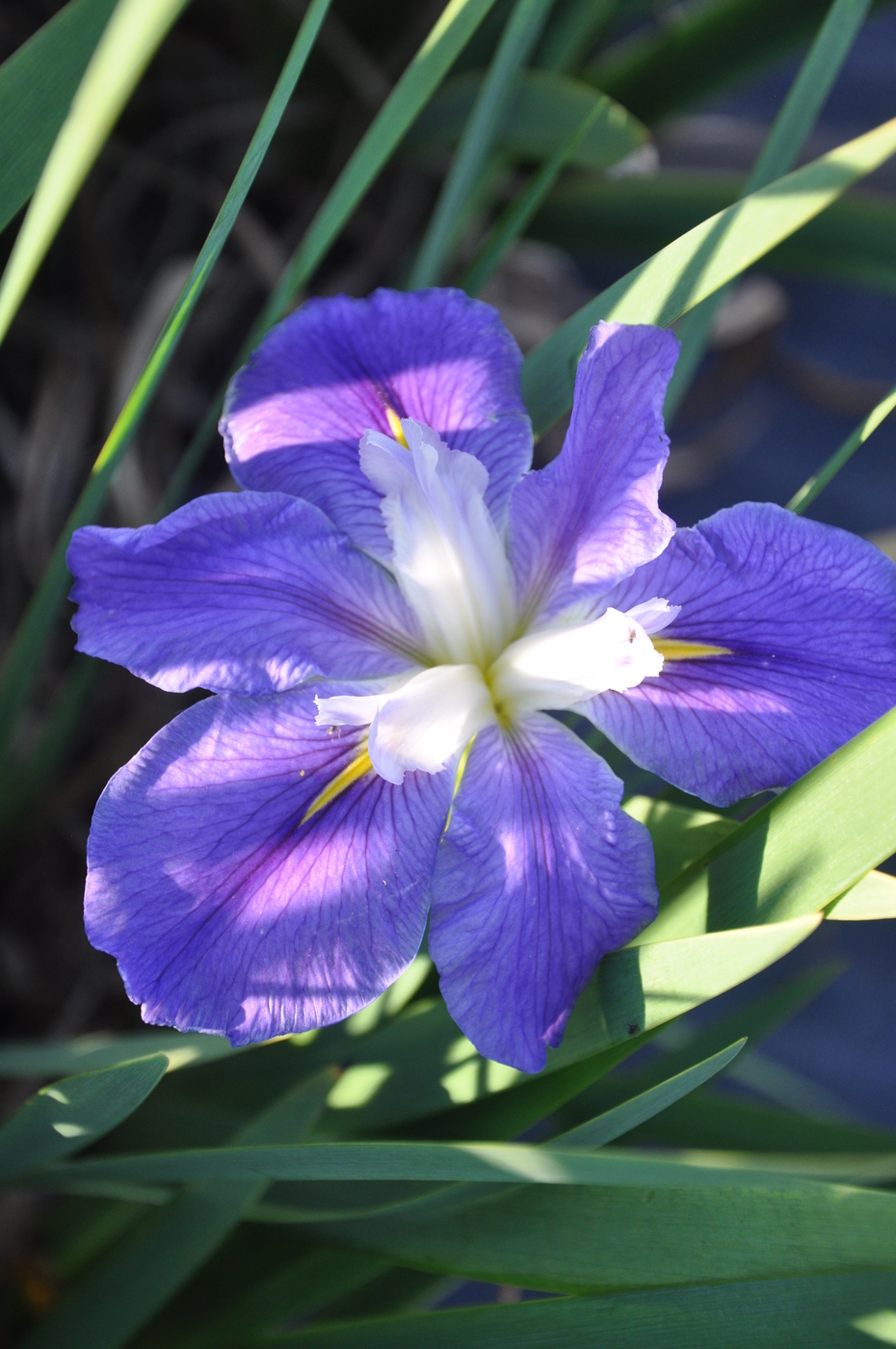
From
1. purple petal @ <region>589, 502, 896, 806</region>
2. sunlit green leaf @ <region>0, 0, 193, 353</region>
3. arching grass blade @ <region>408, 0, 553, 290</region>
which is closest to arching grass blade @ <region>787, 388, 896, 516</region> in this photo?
purple petal @ <region>589, 502, 896, 806</region>

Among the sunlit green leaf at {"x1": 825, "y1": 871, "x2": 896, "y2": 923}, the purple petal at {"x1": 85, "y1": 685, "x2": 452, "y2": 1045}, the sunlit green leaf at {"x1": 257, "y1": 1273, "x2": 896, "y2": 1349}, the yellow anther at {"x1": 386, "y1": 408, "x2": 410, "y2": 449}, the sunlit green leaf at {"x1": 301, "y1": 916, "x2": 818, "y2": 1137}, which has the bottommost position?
the sunlit green leaf at {"x1": 257, "y1": 1273, "x2": 896, "y2": 1349}

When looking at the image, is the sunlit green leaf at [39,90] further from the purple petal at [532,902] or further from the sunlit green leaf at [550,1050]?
the sunlit green leaf at [550,1050]

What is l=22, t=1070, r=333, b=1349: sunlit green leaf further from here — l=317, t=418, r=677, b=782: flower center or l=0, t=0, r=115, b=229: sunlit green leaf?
l=0, t=0, r=115, b=229: sunlit green leaf

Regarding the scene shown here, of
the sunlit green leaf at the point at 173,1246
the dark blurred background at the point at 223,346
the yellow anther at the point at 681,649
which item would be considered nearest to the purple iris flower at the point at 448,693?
the yellow anther at the point at 681,649

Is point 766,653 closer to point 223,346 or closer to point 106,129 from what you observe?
point 106,129

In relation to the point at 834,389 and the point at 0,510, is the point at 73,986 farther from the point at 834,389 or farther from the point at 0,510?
the point at 834,389

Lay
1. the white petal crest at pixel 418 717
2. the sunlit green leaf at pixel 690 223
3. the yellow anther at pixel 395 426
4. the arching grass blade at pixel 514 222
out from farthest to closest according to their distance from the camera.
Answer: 1. the sunlit green leaf at pixel 690 223
2. the arching grass blade at pixel 514 222
3. the yellow anther at pixel 395 426
4. the white petal crest at pixel 418 717

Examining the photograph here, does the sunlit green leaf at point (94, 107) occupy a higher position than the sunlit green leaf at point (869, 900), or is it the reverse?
the sunlit green leaf at point (94, 107)

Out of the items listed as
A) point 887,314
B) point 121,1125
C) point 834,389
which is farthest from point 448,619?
point 887,314
